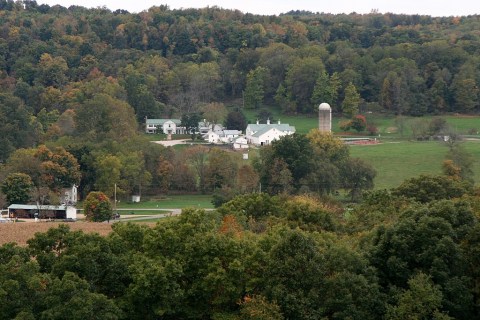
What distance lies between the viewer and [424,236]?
27.5 m

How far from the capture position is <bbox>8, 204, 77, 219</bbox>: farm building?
52469 millimetres

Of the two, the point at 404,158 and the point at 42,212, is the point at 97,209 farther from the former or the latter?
the point at 404,158

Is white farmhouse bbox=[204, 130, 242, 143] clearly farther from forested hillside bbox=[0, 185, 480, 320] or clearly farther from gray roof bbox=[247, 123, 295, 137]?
forested hillside bbox=[0, 185, 480, 320]

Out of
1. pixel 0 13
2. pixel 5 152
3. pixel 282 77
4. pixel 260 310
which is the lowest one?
pixel 260 310

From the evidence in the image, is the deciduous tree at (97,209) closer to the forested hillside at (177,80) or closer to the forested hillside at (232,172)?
the forested hillside at (232,172)

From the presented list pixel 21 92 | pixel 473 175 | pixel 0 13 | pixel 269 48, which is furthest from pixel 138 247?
pixel 0 13

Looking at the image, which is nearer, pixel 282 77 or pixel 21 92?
pixel 21 92

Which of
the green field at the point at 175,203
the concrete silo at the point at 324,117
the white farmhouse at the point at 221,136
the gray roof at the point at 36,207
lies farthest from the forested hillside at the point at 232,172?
the concrete silo at the point at 324,117

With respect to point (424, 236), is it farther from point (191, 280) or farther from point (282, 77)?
point (282, 77)

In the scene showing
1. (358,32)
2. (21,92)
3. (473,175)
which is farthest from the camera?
(358,32)

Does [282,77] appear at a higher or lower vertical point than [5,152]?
higher

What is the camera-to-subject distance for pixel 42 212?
53.0 meters

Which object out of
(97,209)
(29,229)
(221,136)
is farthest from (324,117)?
(29,229)

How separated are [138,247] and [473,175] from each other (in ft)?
124
